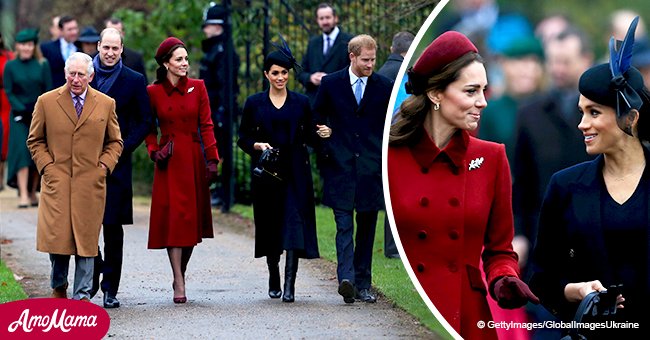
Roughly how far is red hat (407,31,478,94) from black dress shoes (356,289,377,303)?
552 cm

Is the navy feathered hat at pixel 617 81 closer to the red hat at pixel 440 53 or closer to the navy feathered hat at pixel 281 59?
the red hat at pixel 440 53

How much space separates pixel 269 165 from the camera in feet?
33.0

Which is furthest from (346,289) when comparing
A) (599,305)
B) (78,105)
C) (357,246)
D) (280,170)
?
(599,305)

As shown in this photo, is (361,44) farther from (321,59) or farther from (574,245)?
(574,245)

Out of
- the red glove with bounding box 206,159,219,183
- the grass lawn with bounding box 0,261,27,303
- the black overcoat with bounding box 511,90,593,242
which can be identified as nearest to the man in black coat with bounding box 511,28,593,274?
the black overcoat with bounding box 511,90,593,242

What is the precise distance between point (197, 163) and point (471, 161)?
579cm

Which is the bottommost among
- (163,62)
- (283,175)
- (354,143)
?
(283,175)

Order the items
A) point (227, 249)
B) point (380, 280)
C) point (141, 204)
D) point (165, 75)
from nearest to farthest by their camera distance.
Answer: point (165, 75) → point (380, 280) → point (227, 249) → point (141, 204)

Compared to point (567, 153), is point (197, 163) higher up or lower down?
lower down

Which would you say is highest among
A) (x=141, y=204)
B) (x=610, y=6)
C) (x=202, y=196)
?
(x=610, y=6)

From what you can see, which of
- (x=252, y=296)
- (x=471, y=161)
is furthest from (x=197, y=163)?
(x=471, y=161)

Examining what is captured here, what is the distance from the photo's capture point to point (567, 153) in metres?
4.24

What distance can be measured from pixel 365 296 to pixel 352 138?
1.15 meters

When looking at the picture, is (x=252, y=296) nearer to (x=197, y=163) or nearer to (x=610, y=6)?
(x=197, y=163)
